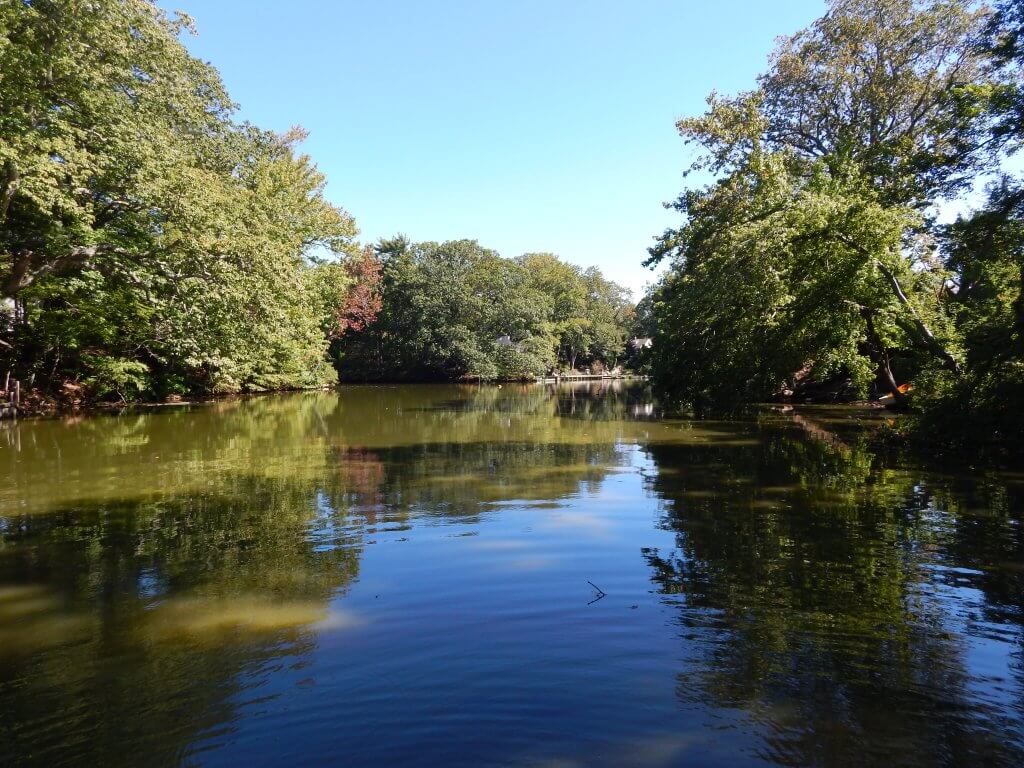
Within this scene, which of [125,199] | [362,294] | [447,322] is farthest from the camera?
[447,322]

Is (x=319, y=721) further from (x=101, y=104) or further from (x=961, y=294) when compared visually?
(x=961, y=294)

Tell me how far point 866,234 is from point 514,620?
13.8 meters

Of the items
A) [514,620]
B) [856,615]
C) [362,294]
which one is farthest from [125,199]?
[362,294]

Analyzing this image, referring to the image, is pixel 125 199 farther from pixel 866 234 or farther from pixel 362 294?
pixel 362 294

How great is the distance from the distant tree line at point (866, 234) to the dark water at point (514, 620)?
4.66 m

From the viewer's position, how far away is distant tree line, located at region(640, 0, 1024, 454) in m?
11.7

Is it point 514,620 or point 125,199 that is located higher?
point 125,199

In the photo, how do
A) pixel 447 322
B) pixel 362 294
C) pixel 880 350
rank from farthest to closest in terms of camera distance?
pixel 447 322, pixel 362 294, pixel 880 350

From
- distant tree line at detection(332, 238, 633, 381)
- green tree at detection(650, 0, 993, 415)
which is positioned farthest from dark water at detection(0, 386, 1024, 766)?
distant tree line at detection(332, 238, 633, 381)

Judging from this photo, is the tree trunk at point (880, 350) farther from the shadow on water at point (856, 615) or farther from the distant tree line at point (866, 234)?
the shadow on water at point (856, 615)

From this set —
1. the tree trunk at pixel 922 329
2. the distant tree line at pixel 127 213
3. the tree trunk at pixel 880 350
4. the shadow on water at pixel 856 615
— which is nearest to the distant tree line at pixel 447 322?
the distant tree line at pixel 127 213

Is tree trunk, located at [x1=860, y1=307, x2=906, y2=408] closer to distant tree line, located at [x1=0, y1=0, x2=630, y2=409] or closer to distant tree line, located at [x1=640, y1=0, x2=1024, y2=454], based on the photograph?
distant tree line, located at [x1=640, y1=0, x2=1024, y2=454]

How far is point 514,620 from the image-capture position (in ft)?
14.7

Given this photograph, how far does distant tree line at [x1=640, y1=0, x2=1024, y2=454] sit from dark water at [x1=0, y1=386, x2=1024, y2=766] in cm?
466
